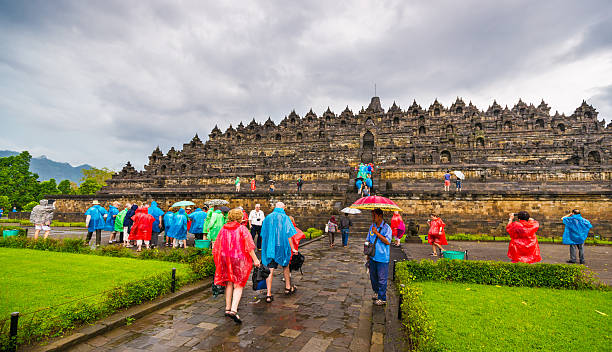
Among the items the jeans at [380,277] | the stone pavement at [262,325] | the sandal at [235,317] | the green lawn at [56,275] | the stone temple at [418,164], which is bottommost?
the stone pavement at [262,325]

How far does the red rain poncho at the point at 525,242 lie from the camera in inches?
299

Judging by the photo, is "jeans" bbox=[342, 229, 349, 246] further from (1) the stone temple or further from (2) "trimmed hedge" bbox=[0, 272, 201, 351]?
(2) "trimmed hedge" bbox=[0, 272, 201, 351]

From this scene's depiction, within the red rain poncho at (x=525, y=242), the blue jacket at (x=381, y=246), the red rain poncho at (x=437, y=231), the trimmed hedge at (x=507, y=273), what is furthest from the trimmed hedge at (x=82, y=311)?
the red rain poncho at (x=437, y=231)

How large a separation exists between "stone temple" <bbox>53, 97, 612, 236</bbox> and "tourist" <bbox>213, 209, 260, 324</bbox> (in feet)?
46.7

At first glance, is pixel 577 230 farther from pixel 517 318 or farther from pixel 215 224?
pixel 215 224

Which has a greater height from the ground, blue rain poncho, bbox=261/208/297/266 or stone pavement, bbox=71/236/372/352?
blue rain poncho, bbox=261/208/297/266

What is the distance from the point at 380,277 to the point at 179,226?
9.47m

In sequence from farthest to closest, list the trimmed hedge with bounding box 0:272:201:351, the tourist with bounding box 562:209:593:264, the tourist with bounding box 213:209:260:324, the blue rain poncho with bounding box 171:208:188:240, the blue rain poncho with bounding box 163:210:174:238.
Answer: the blue rain poncho with bounding box 163:210:174:238 → the blue rain poncho with bounding box 171:208:188:240 → the tourist with bounding box 562:209:593:264 → the tourist with bounding box 213:209:260:324 → the trimmed hedge with bounding box 0:272:201:351

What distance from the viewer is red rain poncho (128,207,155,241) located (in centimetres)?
1144

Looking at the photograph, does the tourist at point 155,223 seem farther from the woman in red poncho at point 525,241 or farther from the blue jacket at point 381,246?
the woman in red poncho at point 525,241

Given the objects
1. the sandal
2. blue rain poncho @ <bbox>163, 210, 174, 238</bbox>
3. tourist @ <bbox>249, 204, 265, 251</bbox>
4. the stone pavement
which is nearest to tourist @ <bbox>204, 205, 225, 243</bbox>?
tourist @ <bbox>249, 204, 265, 251</bbox>

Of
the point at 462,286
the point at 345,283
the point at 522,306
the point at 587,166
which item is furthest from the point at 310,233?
the point at 587,166

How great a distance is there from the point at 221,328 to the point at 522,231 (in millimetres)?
7967

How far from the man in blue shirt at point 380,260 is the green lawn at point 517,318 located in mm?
823
